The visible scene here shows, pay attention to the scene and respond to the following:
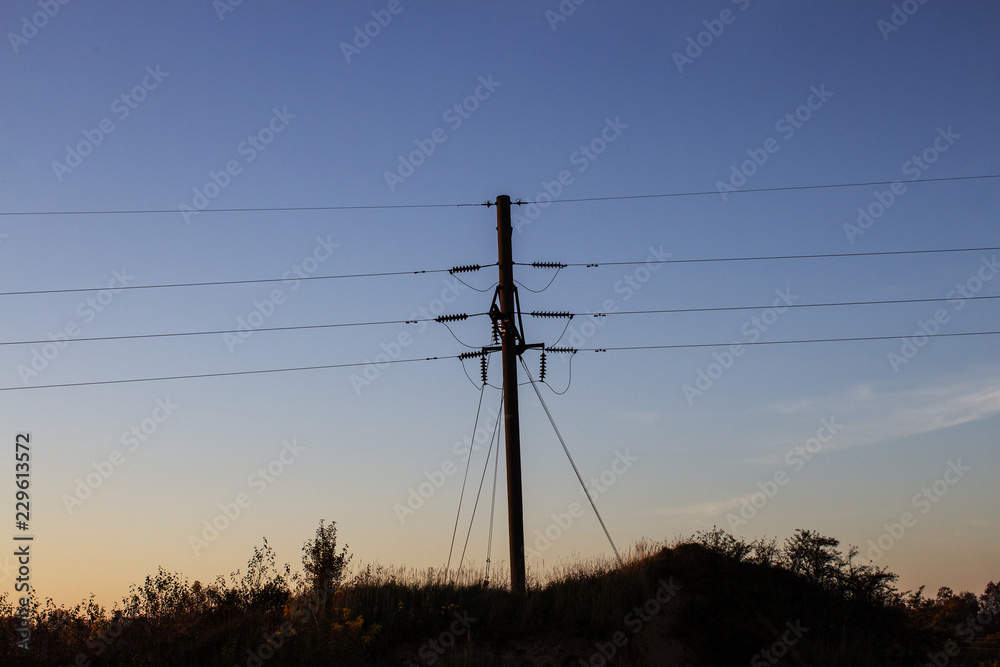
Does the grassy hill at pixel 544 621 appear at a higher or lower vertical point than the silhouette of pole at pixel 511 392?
lower

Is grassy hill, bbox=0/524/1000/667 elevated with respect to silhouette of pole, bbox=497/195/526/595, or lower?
lower

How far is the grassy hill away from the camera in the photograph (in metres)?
18.5

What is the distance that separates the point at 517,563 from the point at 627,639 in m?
3.03

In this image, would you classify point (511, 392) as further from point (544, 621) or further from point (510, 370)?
point (544, 621)

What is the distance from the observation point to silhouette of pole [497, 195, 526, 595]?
2053cm

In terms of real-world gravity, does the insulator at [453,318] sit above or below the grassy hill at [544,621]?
above

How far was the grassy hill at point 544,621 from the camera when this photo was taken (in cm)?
1850

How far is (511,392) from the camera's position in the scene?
21.5 m

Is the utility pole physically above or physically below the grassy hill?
above

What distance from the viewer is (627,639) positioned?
A: 1881cm

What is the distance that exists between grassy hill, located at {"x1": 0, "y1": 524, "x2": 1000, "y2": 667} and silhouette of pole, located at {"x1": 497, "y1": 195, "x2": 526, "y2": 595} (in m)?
0.92

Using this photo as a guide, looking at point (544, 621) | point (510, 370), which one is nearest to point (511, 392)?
point (510, 370)

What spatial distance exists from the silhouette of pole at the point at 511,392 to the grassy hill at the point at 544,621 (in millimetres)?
919

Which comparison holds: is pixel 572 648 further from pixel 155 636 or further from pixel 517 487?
pixel 155 636
